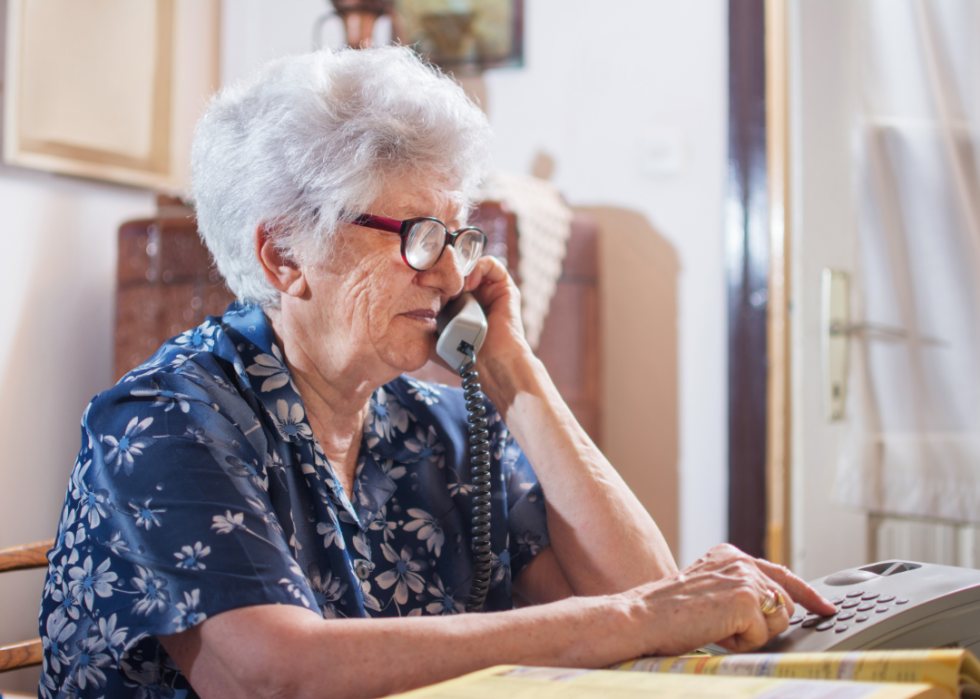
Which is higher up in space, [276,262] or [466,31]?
[466,31]

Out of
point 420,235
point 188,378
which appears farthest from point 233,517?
point 420,235

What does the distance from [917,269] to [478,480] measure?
1.36 meters

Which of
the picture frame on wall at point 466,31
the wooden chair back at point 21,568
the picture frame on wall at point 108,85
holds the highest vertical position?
the picture frame on wall at point 466,31

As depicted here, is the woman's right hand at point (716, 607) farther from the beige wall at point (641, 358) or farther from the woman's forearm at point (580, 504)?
the beige wall at point (641, 358)

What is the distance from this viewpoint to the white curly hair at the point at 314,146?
97cm

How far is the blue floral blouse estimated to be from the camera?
76 centimetres

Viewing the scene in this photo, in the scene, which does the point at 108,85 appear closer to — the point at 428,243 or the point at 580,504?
the point at 428,243

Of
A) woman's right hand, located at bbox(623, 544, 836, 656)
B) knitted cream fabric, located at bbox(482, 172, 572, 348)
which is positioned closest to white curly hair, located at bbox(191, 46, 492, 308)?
woman's right hand, located at bbox(623, 544, 836, 656)

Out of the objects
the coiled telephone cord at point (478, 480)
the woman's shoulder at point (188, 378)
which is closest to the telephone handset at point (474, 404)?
the coiled telephone cord at point (478, 480)

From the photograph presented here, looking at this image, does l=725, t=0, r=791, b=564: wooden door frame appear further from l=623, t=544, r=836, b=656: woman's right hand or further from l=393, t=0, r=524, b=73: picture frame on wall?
l=623, t=544, r=836, b=656: woman's right hand

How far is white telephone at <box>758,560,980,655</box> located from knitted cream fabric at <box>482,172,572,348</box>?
115 cm

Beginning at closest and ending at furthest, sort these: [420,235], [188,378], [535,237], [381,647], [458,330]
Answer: [381,647] < [188,378] < [420,235] < [458,330] < [535,237]

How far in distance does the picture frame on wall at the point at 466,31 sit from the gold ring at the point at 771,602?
183cm

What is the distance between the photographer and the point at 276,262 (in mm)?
1031
